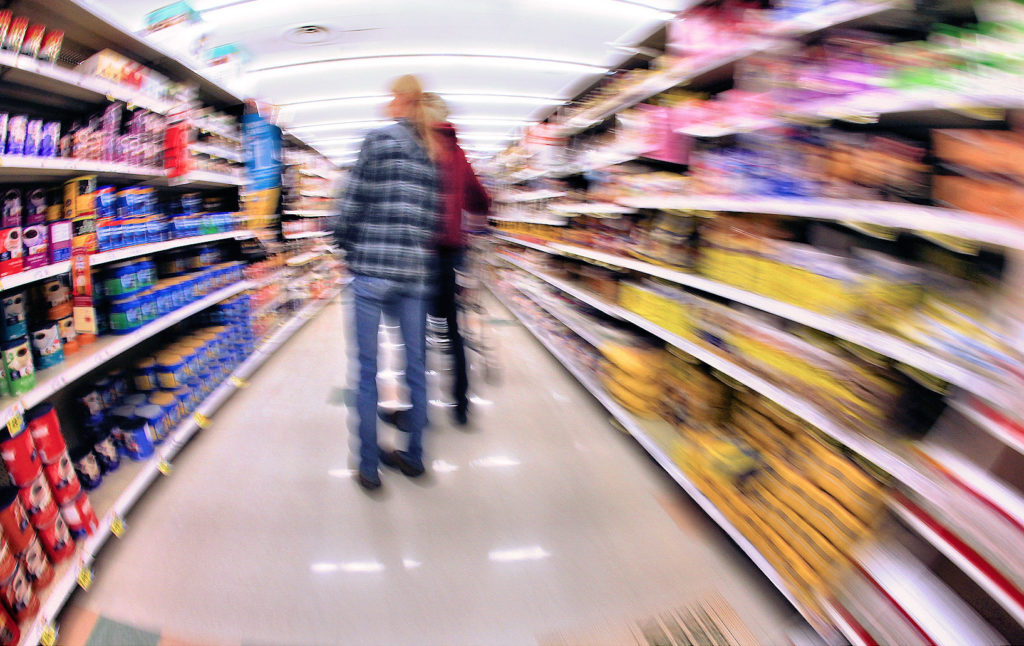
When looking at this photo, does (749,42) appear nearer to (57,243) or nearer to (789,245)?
(789,245)

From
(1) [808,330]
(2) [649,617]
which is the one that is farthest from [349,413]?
(1) [808,330]

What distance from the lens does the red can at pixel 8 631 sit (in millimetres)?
1119

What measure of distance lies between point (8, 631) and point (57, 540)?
A: 367mm

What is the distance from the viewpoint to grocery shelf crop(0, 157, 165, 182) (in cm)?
130

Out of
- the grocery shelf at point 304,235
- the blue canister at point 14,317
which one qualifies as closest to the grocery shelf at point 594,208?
the grocery shelf at point 304,235

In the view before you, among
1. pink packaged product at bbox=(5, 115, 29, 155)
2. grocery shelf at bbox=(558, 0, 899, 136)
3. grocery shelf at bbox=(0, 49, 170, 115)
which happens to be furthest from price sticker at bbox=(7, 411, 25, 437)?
grocery shelf at bbox=(558, 0, 899, 136)

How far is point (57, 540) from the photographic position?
144cm

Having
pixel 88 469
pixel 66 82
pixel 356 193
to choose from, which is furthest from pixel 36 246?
pixel 356 193

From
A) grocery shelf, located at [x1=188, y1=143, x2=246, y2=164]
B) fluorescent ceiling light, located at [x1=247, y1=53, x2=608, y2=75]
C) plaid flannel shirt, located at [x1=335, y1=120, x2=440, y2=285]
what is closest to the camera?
plaid flannel shirt, located at [x1=335, y1=120, x2=440, y2=285]

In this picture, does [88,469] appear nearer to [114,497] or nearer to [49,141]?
[114,497]

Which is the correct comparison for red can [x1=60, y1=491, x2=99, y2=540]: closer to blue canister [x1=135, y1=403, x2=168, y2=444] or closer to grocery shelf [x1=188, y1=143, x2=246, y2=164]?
blue canister [x1=135, y1=403, x2=168, y2=444]

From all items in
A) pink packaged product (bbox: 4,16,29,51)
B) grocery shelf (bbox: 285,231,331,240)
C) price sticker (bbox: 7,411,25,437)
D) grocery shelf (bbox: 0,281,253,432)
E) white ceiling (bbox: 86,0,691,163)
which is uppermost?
white ceiling (bbox: 86,0,691,163)

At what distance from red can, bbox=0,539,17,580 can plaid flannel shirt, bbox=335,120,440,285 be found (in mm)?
1318

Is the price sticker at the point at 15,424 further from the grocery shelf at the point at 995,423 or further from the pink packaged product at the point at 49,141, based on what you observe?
the grocery shelf at the point at 995,423
